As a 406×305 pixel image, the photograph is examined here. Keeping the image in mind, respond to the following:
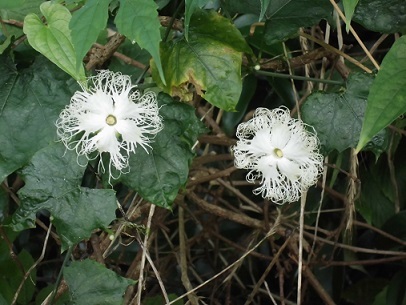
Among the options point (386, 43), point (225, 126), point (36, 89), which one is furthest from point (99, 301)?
point (386, 43)

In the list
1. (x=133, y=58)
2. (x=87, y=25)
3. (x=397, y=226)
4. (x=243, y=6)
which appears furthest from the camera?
(x=397, y=226)

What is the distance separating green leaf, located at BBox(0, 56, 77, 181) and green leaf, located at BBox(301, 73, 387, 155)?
287 millimetres

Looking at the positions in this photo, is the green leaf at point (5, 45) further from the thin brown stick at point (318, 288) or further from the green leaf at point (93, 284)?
the thin brown stick at point (318, 288)

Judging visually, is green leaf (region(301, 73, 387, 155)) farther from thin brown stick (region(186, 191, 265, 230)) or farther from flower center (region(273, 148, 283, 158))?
thin brown stick (region(186, 191, 265, 230))

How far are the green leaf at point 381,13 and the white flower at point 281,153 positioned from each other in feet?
0.58

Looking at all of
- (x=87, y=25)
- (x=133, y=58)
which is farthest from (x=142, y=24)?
(x=133, y=58)

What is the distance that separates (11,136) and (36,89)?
2.6 inches

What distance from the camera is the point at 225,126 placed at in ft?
3.91

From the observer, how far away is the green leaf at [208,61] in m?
0.76

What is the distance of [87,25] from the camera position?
24.8 inches

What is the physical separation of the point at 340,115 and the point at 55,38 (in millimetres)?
334

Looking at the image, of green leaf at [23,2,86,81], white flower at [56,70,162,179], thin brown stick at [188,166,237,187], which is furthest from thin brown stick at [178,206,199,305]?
green leaf at [23,2,86,81]

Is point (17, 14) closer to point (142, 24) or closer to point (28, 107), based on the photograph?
point (28, 107)

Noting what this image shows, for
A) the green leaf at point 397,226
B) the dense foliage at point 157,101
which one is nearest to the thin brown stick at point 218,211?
the dense foliage at point 157,101
